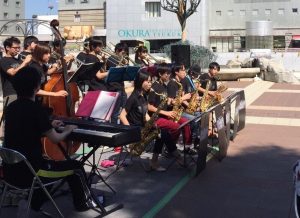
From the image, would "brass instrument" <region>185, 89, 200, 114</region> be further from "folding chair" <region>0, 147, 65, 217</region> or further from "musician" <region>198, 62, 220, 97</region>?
"folding chair" <region>0, 147, 65, 217</region>

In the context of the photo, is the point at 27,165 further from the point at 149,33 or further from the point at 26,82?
the point at 149,33

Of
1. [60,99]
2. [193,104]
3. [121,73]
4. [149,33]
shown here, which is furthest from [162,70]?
[149,33]

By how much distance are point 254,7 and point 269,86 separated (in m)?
46.8

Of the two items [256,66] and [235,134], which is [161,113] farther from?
[256,66]

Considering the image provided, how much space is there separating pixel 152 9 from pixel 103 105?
59.1m

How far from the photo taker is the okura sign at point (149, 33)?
2450 inches

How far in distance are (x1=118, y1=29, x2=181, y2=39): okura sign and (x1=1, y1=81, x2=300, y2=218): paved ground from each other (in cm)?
5357

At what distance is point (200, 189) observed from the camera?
6.25m

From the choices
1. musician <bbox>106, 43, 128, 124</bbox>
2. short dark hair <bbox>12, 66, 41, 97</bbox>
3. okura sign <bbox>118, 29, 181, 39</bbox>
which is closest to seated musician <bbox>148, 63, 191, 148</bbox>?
musician <bbox>106, 43, 128, 124</bbox>

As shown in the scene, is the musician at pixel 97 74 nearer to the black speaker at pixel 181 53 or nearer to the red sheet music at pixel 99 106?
the red sheet music at pixel 99 106

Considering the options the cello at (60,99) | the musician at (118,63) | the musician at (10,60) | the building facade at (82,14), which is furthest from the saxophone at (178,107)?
the building facade at (82,14)

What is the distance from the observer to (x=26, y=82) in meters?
4.62

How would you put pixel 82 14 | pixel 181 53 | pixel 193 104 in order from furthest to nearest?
pixel 82 14 < pixel 181 53 < pixel 193 104

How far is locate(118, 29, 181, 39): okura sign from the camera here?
62.2 meters
